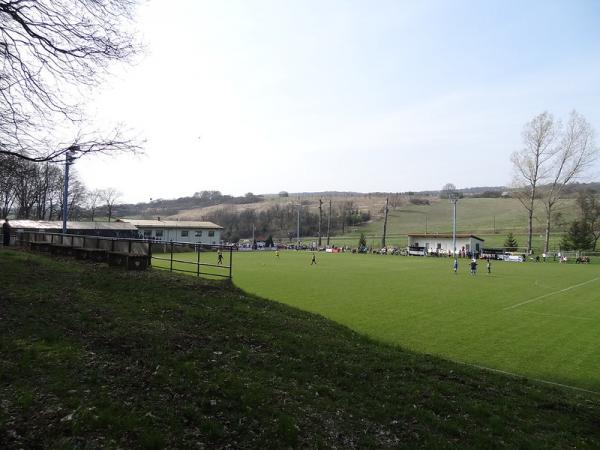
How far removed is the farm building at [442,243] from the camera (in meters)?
65.1

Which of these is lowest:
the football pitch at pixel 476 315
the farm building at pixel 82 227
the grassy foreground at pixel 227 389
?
the football pitch at pixel 476 315

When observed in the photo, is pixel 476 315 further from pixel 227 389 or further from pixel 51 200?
pixel 51 200

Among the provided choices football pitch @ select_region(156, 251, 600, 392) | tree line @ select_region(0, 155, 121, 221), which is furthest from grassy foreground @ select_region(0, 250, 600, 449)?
tree line @ select_region(0, 155, 121, 221)

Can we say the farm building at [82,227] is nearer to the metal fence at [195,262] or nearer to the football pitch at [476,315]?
the metal fence at [195,262]

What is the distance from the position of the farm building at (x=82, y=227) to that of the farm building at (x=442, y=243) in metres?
43.4

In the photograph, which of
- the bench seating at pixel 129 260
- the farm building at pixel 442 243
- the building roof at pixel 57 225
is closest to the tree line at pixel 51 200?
the building roof at pixel 57 225

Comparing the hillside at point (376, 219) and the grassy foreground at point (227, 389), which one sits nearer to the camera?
the grassy foreground at point (227, 389)

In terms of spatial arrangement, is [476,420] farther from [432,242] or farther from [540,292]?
[432,242]

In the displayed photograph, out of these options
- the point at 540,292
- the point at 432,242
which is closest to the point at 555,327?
the point at 540,292

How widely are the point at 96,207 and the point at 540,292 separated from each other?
9262 centimetres

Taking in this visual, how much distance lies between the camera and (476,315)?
17562 millimetres

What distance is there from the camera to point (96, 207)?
95.6 meters

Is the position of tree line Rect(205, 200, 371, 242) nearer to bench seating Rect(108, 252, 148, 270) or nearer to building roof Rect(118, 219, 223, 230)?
building roof Rect(118, 219, 223, 230)

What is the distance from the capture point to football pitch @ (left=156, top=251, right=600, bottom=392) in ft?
37.7
